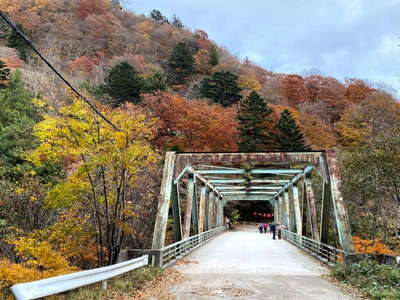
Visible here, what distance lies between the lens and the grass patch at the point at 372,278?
246 inches

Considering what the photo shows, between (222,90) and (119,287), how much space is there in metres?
36.7

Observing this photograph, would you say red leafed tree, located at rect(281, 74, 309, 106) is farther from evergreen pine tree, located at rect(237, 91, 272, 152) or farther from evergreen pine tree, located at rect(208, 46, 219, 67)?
evergreen pine tree, located at rect(208, 46, 219, 67)

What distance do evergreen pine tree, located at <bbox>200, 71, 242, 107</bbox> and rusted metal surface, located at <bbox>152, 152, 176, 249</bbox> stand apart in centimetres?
2967

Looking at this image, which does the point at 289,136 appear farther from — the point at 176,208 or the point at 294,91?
the point at 176,208

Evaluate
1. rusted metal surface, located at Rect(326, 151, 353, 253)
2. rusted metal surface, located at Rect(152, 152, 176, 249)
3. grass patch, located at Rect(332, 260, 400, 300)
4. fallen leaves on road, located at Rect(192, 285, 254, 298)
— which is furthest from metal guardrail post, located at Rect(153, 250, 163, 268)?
rusted metal surface, located at Rect(326, 151, 353, 253)

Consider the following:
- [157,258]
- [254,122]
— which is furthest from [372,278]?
[254,122]

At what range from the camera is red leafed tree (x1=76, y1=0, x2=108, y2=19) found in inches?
2350

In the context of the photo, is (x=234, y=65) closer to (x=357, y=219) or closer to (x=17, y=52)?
(x=17, y=52)

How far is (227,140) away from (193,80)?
60.4ft

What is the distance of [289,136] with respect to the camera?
34.1 m

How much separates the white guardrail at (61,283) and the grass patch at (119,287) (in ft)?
0.63

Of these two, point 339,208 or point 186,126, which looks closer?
point 339,208

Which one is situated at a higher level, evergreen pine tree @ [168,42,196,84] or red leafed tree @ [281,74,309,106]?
evergreen pine tree @ [168,42,196,84]

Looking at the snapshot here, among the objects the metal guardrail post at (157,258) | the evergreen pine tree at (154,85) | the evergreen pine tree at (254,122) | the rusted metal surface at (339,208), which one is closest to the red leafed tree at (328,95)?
the evergreen pine tree at (254,122)
